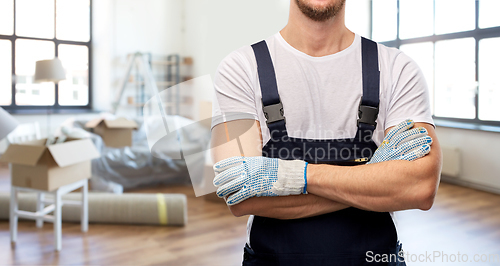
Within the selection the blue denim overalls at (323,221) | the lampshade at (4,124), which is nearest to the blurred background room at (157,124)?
the lampshade at (4,124)

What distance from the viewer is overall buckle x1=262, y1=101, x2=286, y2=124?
91cm

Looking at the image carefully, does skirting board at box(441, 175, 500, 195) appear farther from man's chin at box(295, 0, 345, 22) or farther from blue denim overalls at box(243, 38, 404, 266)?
man's chin at box(295, 0, 345, 22)

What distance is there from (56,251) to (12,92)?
4540mm

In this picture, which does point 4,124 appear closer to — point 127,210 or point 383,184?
point 383,184

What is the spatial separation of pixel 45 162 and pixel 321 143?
199 cm

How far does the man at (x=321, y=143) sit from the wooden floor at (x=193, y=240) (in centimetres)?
154

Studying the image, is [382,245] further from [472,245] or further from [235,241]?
[472,245]

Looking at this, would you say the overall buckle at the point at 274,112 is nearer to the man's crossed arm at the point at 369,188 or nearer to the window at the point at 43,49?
the man's crossed arm at the point at 369,188

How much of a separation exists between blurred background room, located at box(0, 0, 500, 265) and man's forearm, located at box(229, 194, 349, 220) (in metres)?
0.39

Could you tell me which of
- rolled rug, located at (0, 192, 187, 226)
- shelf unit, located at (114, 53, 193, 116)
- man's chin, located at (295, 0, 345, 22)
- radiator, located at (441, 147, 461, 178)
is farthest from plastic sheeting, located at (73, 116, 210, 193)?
man's chin, located at (295, 0, 345, 22)

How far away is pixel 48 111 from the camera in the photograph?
18.4 feet

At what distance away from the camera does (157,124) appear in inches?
160

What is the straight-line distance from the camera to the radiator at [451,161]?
14.2 ft

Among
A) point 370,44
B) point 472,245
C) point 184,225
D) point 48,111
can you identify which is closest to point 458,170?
point 472,245
